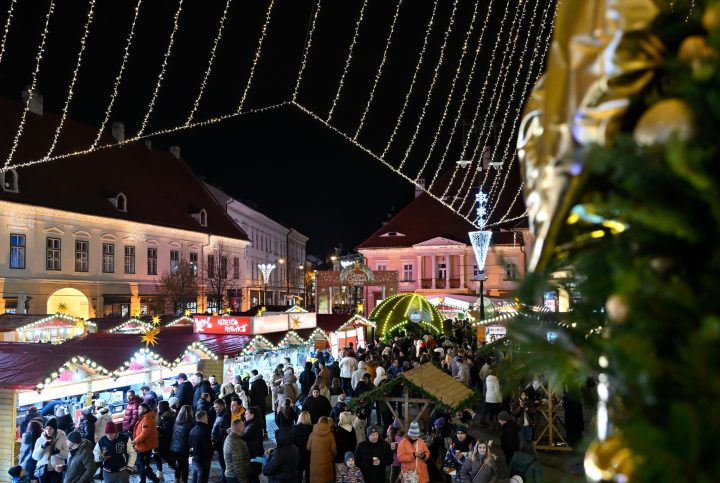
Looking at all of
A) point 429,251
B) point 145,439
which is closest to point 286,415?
point 145,439

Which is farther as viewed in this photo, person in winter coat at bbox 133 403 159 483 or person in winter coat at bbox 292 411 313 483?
person in winter coat at bbox 133 403 159 483

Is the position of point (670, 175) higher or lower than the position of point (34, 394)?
higher

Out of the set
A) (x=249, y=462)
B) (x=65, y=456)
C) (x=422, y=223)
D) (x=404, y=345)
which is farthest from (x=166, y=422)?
(x=422, y=223)

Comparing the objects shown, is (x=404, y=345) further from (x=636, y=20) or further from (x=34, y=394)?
(x=636, y=20)

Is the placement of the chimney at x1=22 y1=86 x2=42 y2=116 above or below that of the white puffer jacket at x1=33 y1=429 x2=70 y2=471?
above

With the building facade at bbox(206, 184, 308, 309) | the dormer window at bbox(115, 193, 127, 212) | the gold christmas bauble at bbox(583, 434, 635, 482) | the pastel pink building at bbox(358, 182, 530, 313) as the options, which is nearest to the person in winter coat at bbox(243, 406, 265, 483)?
the gold christmas bauble at bbox(583, 434, 635, 482)

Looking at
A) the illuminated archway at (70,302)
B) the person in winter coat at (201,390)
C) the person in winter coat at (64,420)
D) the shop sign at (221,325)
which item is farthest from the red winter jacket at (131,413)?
the illuminated archway at (70,302)

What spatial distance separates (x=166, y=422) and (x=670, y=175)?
448 inches

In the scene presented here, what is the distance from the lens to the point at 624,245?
1551 mm

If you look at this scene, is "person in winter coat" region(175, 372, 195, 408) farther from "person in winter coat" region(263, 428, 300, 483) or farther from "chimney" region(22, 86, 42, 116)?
"chimney" region(22, 86, 42, 116)

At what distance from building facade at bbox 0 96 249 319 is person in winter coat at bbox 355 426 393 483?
85.9ft

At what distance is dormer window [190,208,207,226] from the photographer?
149 ft

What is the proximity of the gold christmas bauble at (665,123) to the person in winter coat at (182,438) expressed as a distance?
33.9ft

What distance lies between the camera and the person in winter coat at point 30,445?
9.95 meters
